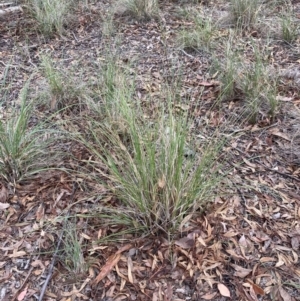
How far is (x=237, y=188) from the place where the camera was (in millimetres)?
2127

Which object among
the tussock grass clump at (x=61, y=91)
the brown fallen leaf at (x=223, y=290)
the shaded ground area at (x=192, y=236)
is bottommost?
the brown fallen leaf at (x=223, y=290)

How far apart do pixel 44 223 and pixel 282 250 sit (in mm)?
1237

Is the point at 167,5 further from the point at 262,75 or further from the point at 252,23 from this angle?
the point at 262,75

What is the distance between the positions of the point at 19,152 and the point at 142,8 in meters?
2.48

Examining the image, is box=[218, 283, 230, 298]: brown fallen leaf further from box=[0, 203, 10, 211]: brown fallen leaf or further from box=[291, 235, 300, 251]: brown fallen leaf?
box=[0, 203, 10, 211]: brown fallen leaf

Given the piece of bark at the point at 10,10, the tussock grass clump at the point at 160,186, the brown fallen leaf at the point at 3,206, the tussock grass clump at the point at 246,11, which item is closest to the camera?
the tussock grass clump at the point at 160,186

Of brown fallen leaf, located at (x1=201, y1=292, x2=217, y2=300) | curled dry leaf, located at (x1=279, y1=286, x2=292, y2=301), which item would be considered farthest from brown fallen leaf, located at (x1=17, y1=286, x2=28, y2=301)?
→ curled dry leaf, located at (x1=279, y1=286, x2=292, y2=301)

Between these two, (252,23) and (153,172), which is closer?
(153,172)

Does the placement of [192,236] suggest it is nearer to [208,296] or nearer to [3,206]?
[208,296]

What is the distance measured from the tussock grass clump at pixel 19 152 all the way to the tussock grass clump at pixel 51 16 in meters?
1.74

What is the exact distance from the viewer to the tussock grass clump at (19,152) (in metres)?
2.11

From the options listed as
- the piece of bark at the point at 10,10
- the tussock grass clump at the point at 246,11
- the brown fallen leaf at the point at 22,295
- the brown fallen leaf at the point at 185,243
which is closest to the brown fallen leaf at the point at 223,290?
the brown fallen leaf at the point at 185,243

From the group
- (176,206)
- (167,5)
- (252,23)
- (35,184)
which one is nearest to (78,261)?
(176,206)

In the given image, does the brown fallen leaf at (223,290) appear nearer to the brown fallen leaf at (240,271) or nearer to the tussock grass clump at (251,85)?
the brown fallen leaf at (240,271)
